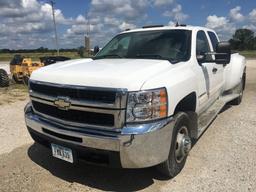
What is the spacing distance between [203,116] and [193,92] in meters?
1.05

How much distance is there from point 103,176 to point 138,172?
47 cm

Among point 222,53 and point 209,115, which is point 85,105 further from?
point 209,115

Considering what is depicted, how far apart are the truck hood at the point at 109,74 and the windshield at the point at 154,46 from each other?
432 mm

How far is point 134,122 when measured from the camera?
3.52 meters

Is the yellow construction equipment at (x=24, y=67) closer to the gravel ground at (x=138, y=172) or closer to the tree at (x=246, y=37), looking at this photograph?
the gravel ground at (x=138, y=172)

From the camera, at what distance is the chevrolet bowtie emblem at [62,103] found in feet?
12.4

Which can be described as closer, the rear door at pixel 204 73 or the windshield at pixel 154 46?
the windshield at pixel 154 46

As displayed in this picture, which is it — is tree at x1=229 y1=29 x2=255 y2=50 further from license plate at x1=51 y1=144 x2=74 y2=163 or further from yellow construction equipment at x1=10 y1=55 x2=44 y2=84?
license plate at x1=51 y1=144 x2=74 y2=163

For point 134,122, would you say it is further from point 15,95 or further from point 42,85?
point 15,95

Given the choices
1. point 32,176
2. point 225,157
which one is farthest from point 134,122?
point 225,157

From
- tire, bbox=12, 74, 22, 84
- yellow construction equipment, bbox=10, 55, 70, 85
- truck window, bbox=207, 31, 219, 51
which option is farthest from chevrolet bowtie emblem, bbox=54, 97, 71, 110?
tire, bbox=12, 74, 22, 84

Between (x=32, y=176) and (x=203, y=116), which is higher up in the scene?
(x=203, y=116)

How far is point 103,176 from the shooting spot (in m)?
4.41

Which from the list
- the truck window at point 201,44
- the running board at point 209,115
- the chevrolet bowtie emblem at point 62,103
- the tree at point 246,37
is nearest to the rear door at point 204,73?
the truck window at point 201,44
